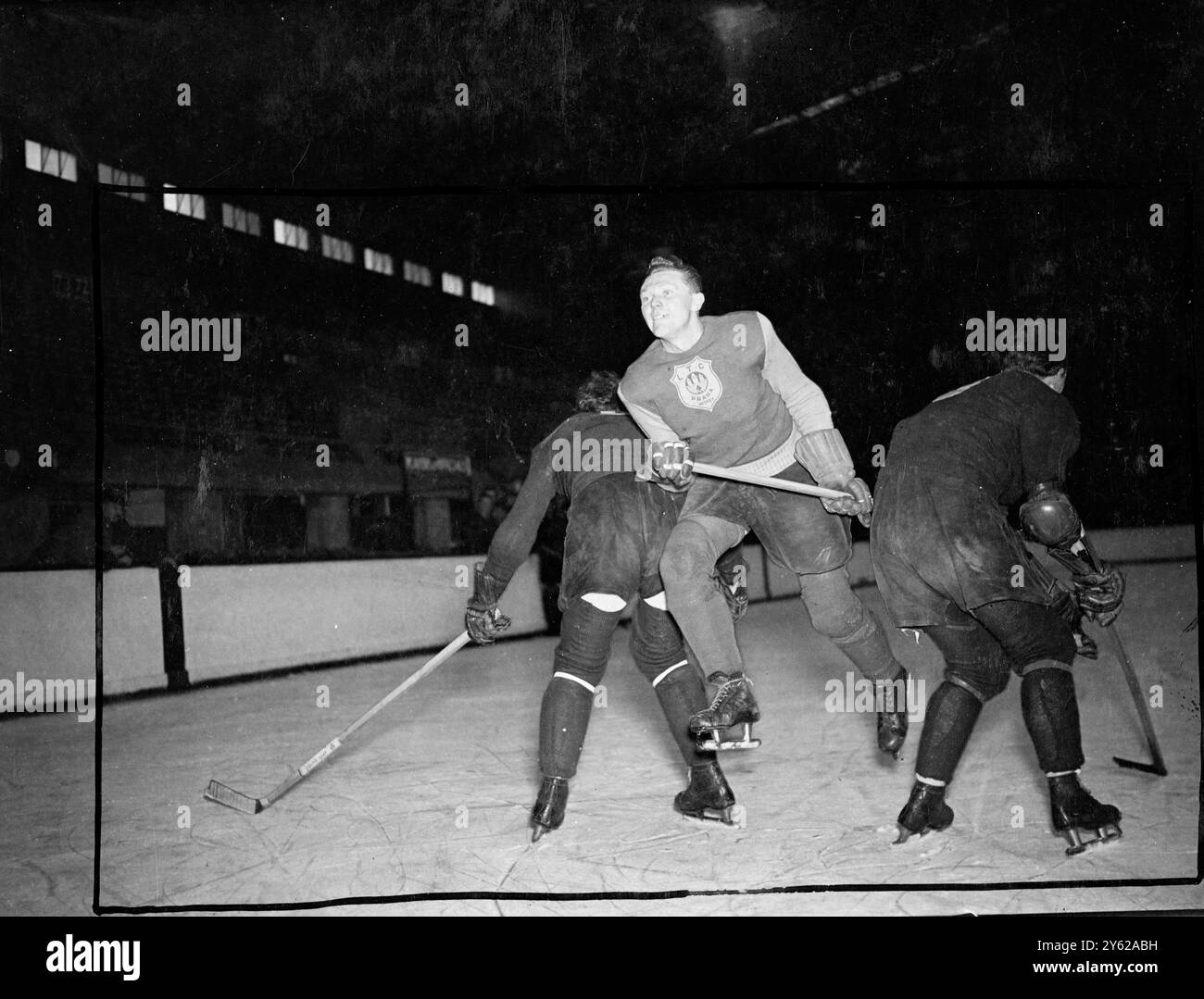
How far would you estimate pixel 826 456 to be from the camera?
2910 mm

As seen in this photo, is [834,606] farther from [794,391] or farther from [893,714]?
[794,391]

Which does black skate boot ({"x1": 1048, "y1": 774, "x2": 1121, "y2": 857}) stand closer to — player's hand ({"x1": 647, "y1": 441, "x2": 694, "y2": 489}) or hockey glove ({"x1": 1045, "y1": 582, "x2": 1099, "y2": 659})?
hockey glove ({"x1": 1045, "y1": 582, "x2": 1099, "y2": 659})

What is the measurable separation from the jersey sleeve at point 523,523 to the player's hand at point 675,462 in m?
0.43

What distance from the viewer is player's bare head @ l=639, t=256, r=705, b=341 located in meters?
2.93

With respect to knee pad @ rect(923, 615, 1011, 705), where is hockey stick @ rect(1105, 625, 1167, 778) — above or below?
below

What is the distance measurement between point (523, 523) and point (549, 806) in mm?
848

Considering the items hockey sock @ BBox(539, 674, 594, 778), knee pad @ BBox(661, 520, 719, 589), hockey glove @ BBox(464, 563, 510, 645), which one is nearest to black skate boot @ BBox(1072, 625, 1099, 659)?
knee pad @ BBox(661, 520, 719, 589)

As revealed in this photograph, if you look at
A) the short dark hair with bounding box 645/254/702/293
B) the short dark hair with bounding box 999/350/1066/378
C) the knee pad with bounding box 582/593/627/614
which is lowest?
the knee pad with bounding box 582/593/627/614

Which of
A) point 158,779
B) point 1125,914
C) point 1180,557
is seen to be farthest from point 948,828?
point 158,779

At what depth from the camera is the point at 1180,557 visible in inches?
127

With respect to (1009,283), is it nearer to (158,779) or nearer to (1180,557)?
(1180,557)

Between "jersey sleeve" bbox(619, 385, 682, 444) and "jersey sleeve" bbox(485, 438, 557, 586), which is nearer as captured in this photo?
"jersey sleeve" bbox(619, 385, 682, 444)

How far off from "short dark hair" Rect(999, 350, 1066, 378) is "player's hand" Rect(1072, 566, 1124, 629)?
625 millimetres

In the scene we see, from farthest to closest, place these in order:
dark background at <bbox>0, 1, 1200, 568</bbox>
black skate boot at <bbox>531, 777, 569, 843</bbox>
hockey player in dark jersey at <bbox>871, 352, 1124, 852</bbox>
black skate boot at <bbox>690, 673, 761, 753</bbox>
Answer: dark background at <bbox>0, 1, 1200, 568</bbox>
black skate boot at <bbox>531, 777, 569, 843</bbox>
hockey player in dark jersey at <bbox>871, 352, 1124, 852</bbox>
black skate boot at <bbox>690, 673, 761, 753</bbox>
